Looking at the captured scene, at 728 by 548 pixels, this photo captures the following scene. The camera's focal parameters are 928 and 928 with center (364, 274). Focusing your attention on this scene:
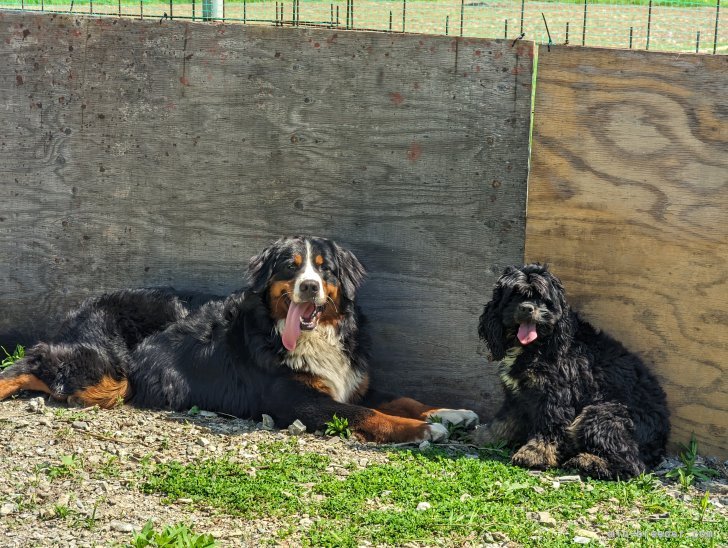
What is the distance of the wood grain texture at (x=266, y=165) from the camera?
627cm

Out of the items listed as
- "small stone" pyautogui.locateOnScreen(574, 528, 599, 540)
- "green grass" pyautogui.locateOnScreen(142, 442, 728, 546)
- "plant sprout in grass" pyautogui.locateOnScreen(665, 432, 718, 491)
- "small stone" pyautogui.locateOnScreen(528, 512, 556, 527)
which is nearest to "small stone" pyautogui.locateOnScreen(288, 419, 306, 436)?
"green grass" pyautogui.locateOnScreen(142, 442, 728, 546)

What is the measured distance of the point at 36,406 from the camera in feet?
20.7

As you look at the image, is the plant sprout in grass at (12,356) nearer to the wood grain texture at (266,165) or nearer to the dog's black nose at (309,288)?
the wood grain texture at (266,165)

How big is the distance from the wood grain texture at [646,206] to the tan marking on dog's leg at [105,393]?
119 inches

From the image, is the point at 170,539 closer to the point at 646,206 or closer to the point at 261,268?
the point at 261,268

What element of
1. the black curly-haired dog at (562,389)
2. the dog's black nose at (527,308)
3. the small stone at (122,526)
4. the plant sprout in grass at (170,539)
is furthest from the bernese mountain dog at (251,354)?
the plant sprout in grass at (170,539)

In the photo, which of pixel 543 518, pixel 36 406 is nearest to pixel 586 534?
pixel 543 518

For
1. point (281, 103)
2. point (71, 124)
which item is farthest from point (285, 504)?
point (71, 124)

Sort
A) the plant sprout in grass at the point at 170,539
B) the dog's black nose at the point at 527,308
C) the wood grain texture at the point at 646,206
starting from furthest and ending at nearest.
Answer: the wood grain texture at the point at 646,206 → the dog's black nose at the point at 527,308 → the plant sprout in grass at the point at 170,539

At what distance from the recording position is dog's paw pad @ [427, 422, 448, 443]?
19.2 feet

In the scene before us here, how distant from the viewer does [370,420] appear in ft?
19.5

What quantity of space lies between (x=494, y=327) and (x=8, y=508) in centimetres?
286

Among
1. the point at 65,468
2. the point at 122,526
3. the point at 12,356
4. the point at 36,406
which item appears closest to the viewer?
the point at 122,526

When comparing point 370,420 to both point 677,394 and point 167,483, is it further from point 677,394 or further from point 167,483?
point 677,394
